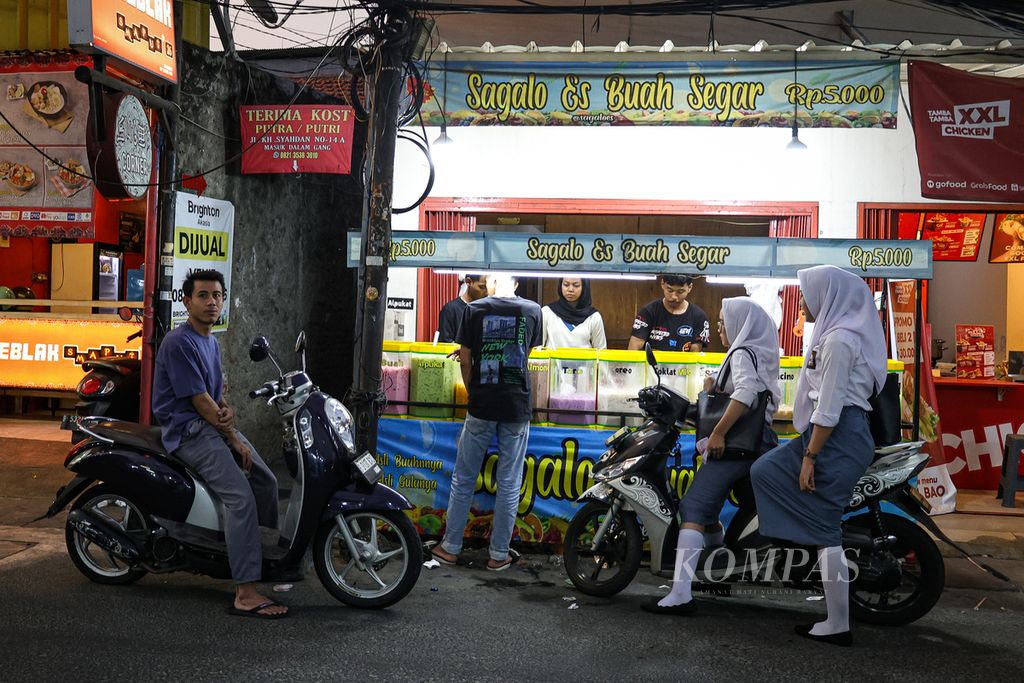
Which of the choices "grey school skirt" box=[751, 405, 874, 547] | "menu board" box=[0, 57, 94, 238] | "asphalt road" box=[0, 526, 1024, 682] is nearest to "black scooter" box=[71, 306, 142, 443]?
"menu board" box=[0, 57, 94, 238]

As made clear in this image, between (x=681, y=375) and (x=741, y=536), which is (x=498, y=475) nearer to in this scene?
(x=681, y=375)

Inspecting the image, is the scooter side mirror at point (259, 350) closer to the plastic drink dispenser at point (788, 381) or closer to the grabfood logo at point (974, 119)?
the plastic drink dispenser at point (788, 381)

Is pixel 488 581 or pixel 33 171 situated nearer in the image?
pixel 488 581

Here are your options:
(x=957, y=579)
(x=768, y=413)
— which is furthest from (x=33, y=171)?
(x=957, y=579)

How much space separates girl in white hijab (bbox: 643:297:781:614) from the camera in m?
4.72

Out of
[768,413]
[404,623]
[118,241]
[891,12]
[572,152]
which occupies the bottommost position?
[404,623]

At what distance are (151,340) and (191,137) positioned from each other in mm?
1850

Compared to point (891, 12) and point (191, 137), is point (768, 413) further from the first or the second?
point (891, 12)

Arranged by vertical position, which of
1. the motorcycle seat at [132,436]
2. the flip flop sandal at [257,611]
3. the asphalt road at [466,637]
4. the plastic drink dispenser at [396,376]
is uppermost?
the plastic drink dispenser at [396,376]

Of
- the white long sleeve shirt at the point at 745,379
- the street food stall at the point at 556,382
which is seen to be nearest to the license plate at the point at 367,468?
the street food stall at the point at 556,382

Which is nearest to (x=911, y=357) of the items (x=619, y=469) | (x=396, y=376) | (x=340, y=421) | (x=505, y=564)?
(x=619, y=469)

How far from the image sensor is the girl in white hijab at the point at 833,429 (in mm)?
4293

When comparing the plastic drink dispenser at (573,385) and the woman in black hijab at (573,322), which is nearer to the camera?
the plastic drink dispenser at (573,385)

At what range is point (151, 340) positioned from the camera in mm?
7230
